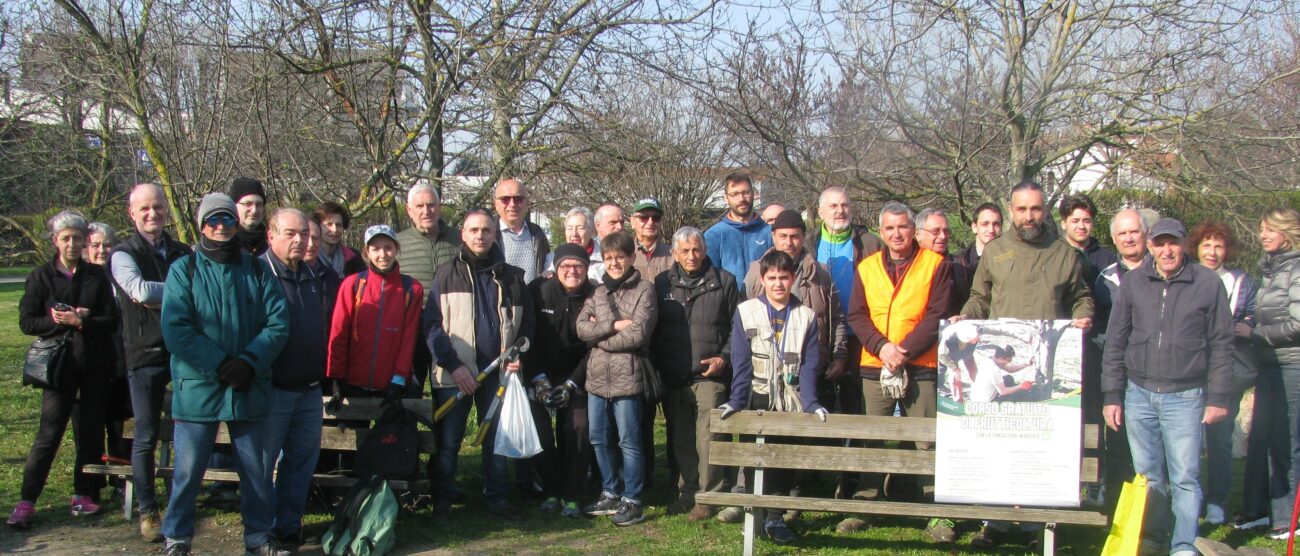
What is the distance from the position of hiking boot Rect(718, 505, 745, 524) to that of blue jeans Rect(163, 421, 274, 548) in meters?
2.56

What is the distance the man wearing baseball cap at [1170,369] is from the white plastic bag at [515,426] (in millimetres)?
3269

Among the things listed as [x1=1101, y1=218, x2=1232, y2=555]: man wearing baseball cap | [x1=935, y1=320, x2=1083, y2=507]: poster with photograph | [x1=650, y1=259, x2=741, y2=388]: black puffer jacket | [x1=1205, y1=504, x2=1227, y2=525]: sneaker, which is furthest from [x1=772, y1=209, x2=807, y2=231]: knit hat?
[x1=1205, y1=504, x2=1227, y2=525]: sneaker

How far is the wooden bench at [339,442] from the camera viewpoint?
567 cm

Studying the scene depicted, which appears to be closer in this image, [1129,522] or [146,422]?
[1129,522]

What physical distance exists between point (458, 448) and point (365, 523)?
0.89 metres

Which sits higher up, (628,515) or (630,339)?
(630,339)

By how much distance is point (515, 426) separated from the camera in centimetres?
590

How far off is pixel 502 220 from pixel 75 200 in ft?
28.1

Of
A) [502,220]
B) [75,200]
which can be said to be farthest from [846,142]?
[75,200]

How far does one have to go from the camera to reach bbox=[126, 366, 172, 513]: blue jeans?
5.42m

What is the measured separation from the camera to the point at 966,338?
5281 millimetres

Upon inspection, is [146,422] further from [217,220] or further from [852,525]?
[852,525]

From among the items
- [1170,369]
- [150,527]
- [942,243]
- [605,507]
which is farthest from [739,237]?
[150,527]

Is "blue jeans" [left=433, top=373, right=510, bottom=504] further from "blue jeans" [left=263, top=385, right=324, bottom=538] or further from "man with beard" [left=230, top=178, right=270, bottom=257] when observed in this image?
"man with beard" [left=230, top=178, right=270, bottom=257]
